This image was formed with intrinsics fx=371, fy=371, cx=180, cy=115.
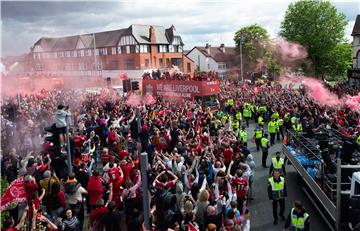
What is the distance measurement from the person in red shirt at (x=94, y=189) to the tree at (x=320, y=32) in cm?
4494

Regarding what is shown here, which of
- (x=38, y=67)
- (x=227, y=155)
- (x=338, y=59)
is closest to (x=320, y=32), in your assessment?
(x=338, y=59)

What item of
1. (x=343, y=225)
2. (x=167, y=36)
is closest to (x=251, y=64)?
(x=167, y=36)

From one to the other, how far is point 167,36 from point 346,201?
62.6m

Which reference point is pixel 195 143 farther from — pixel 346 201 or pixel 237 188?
pixel 346 201

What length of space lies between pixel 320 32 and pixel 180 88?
28.5 meters

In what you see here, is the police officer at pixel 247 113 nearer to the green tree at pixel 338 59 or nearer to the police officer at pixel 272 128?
the police officer at pixel 272 128

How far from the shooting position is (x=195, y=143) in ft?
40.2

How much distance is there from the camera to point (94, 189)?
8.59 meters

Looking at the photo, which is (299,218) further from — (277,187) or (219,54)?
(219,54)

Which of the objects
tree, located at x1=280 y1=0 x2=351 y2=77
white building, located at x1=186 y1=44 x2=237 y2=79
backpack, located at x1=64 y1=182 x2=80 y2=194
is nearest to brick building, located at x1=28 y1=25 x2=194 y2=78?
white building, located at x1=186 y1=44 x2=237 y2=79

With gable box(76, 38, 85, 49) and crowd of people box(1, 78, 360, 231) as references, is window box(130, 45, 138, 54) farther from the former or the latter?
crowd of people box(1, 78, 360, 231)

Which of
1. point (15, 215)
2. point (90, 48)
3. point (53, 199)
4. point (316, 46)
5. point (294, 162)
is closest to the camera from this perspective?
point (53, 199)

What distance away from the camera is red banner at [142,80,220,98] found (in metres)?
26.6

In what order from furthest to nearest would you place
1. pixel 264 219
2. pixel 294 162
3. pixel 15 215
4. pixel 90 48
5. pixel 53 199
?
pixel 90 48
pixel 294 162
pixel 264 219
pixel 15 215
pixel 53 199
